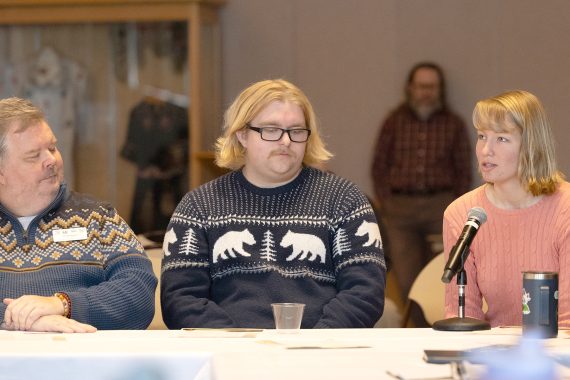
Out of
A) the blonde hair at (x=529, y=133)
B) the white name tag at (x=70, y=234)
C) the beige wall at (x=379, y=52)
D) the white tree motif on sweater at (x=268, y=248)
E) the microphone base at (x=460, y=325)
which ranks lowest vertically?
the microphone base at (x=460, y=325)

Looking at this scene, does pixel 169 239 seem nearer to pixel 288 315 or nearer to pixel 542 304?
pixel 288 315

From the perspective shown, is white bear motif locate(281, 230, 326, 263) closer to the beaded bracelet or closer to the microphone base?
the microphone base

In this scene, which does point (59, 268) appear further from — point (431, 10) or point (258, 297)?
point (431, 10)

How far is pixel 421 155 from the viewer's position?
6859 millimetres

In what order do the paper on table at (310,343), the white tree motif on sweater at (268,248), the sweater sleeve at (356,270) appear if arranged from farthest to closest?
the white tree motif on sweater at (268,248) < the sweater sleeve at (356,270) < the paper on table at (310,343)

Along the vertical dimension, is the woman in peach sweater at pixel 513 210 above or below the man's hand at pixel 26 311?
above

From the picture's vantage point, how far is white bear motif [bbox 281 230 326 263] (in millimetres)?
3127

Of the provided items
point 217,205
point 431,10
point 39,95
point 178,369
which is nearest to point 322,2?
point 431,10

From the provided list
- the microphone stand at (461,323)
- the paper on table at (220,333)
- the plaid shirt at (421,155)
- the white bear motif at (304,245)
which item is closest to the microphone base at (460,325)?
the microphone stand at (461,323)

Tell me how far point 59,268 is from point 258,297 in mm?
584

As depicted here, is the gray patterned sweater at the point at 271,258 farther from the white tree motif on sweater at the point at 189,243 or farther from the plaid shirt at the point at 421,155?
the plaid shirt at the point at 421,155

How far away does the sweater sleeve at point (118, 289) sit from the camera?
2.84m

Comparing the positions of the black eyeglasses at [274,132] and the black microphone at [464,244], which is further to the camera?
the black eyeglasses at [274,132]

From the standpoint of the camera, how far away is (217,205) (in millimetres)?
3225
